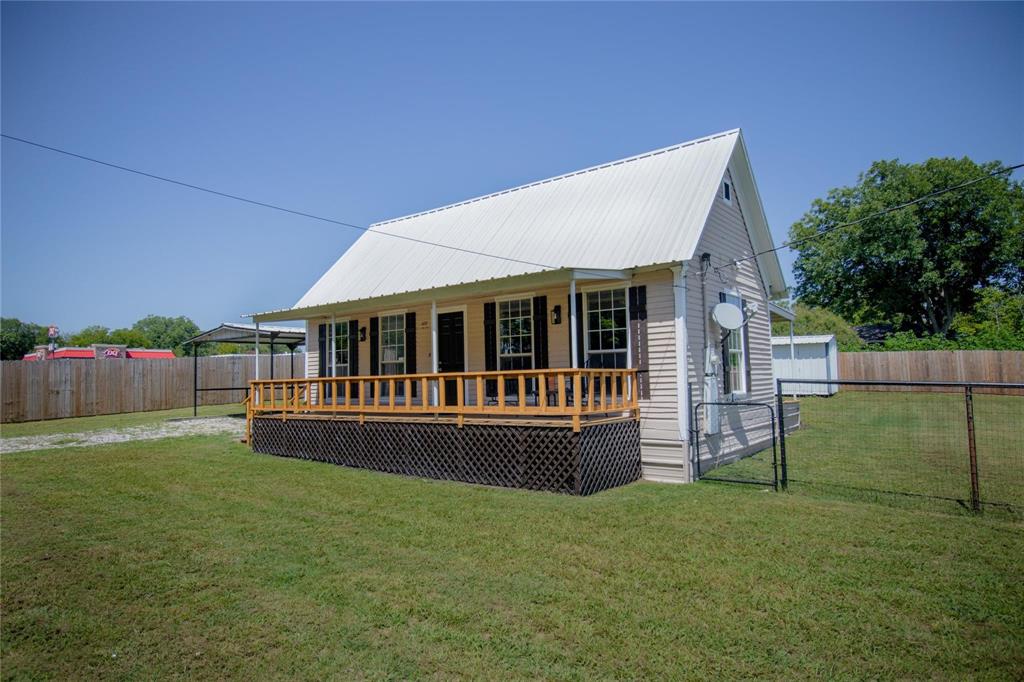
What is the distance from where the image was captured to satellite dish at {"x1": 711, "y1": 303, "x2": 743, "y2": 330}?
10.0 meters

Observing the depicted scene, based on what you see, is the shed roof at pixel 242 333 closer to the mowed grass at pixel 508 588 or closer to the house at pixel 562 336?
the house at pixel 562 336

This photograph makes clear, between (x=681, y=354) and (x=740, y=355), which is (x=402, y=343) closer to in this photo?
(x=681, y=354)

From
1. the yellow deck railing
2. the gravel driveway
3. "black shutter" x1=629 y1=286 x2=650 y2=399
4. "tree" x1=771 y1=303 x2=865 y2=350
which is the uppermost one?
"tree" x1=771 y1=303 x2=865 y2=350

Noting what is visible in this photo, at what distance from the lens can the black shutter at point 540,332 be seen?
35.7ft

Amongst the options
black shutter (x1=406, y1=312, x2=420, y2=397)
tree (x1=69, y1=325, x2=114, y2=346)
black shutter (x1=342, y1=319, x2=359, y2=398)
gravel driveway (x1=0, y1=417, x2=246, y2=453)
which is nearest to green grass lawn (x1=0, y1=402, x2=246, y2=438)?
gravel driveway (x1=0, y1=417, x2=246, y2=453)

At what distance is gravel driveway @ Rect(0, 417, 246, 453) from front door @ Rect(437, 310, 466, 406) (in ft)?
21.3

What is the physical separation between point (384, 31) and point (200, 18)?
3379 mm

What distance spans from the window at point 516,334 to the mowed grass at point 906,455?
162 inches

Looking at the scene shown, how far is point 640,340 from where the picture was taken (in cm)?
957

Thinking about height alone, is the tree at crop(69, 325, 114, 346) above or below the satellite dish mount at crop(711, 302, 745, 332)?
above

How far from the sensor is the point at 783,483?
7.89 m

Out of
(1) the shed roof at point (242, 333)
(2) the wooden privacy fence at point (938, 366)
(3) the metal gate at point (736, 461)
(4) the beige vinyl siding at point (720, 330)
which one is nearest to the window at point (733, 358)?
(4) the beige vinyl siding at point (720, 330)

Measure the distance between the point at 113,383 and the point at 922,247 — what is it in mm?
40606

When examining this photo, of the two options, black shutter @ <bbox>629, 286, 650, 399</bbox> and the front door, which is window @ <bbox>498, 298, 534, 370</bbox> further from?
black shutter @ <bbox>629, 286, 650, 399</bbox>
